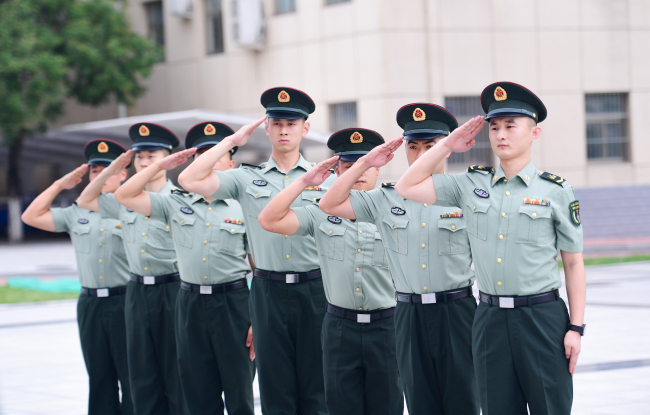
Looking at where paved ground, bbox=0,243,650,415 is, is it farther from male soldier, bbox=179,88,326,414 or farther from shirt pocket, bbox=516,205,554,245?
shirt pocket, bbox=516,205,554,245

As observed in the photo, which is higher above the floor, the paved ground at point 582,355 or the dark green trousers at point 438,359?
the dark green trousers at point 438,359

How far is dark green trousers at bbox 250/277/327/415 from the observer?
15.5ft

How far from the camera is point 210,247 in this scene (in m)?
5.29

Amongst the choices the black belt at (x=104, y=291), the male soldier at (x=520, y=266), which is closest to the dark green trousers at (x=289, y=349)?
the male soldier at (x=520, y=266)

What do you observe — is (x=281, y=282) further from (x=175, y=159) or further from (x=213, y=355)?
(x=175, y=159)

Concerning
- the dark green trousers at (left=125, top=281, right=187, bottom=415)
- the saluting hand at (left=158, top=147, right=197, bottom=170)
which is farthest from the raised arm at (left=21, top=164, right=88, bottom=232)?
the saluting hand at (left=158, top=147, right=197, bottom=170)

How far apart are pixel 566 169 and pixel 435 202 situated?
18.2 metres

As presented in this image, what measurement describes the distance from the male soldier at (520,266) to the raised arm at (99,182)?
2438 millimetres

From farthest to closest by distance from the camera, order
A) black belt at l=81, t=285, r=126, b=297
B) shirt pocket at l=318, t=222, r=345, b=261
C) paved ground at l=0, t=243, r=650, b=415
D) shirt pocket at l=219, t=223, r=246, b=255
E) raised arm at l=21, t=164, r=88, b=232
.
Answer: paved ground at l=0, t=243, r=650, b=415, raised arm at l=21, t=164, r=88, b=232, black belt at l=81, t=285, r=126, b=297, shirt pocket at l=219, t=223, r=246, b=255, shirt pocket at l=318, t=222, r=345, b=261

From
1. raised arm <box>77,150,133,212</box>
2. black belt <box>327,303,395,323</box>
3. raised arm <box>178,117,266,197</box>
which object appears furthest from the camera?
raised arm <box>77,150,133,212</box>

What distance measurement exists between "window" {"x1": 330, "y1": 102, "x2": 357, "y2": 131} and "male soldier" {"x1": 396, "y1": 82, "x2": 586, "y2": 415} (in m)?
17.5

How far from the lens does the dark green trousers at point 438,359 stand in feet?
13.8

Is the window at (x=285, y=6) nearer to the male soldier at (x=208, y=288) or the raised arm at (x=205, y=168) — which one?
the male soldier at (x=208, y=288)

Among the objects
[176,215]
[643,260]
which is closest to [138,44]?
[643,260]
